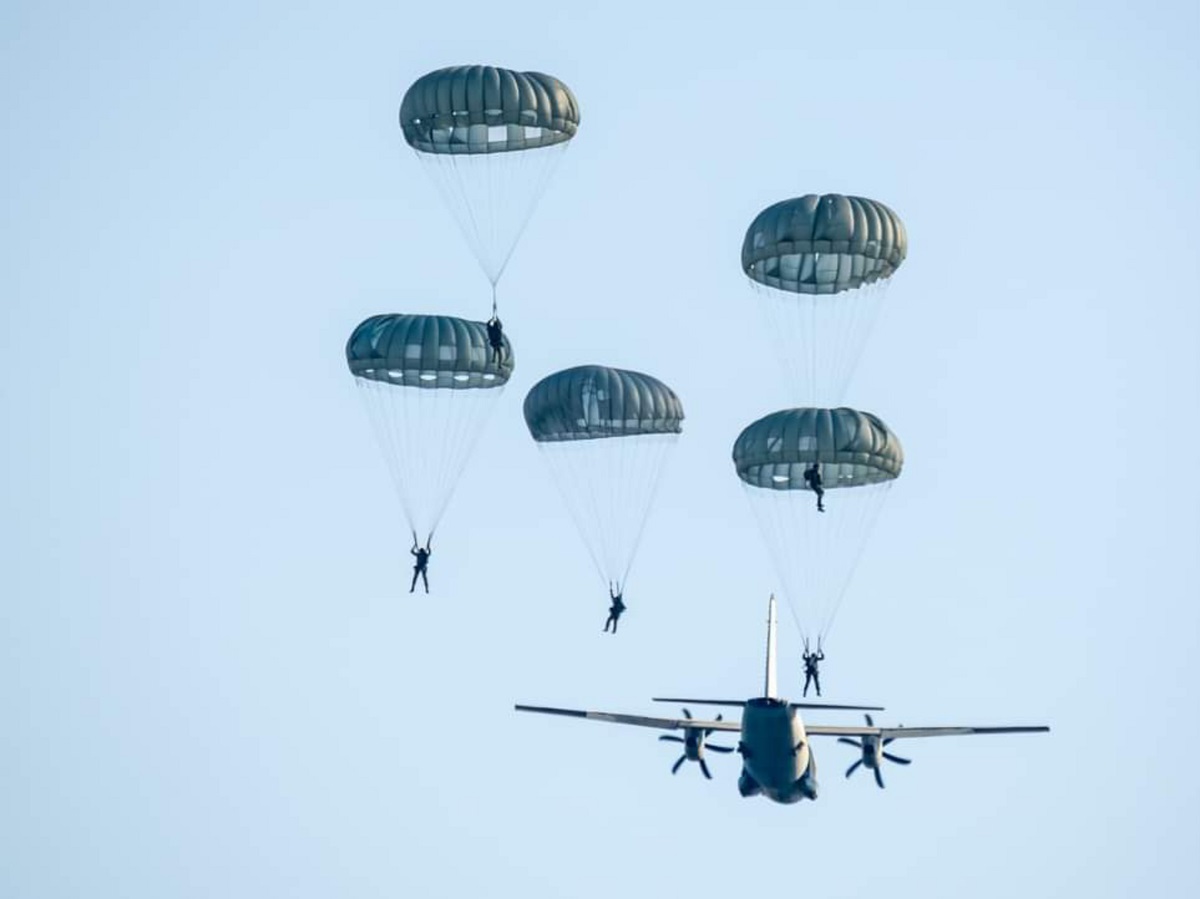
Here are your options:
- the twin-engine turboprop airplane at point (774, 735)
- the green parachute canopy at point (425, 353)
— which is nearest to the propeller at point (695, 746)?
the twin-engine turboprop airplane at point (774, 735)

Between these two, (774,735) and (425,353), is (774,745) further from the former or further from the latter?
(425,353)

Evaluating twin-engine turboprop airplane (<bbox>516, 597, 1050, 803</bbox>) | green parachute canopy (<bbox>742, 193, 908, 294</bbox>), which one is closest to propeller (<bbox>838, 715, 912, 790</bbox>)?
twin-engine turboprop airplane (<bbox>516, 597, 1050, 803</bbox>)

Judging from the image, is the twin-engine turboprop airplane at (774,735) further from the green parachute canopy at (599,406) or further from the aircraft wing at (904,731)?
the green parachute canopy at (599,406)

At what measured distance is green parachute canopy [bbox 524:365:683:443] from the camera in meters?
94.4

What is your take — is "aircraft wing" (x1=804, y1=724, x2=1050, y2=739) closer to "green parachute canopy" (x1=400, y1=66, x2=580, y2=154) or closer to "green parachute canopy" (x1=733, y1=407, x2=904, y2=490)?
"green parachute canopy" (x1=733, y1=407, x2=904, y2=490)

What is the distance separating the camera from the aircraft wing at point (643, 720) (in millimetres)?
95125

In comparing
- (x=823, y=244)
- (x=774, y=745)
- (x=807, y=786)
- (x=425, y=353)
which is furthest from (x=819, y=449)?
(x=425, y=353)

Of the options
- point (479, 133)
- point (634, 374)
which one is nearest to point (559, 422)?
point (634, 374)

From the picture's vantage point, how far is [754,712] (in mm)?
90750

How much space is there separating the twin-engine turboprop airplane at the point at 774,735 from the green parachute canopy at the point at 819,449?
597cm

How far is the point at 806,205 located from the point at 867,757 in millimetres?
17117

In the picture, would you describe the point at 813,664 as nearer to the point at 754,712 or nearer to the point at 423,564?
the point at 754,712

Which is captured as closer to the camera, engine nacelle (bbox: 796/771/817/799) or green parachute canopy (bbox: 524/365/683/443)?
engine nacelle (bbox: 796/771/817/799)

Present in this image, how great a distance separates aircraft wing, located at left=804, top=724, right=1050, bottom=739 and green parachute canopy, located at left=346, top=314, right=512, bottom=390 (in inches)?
587
